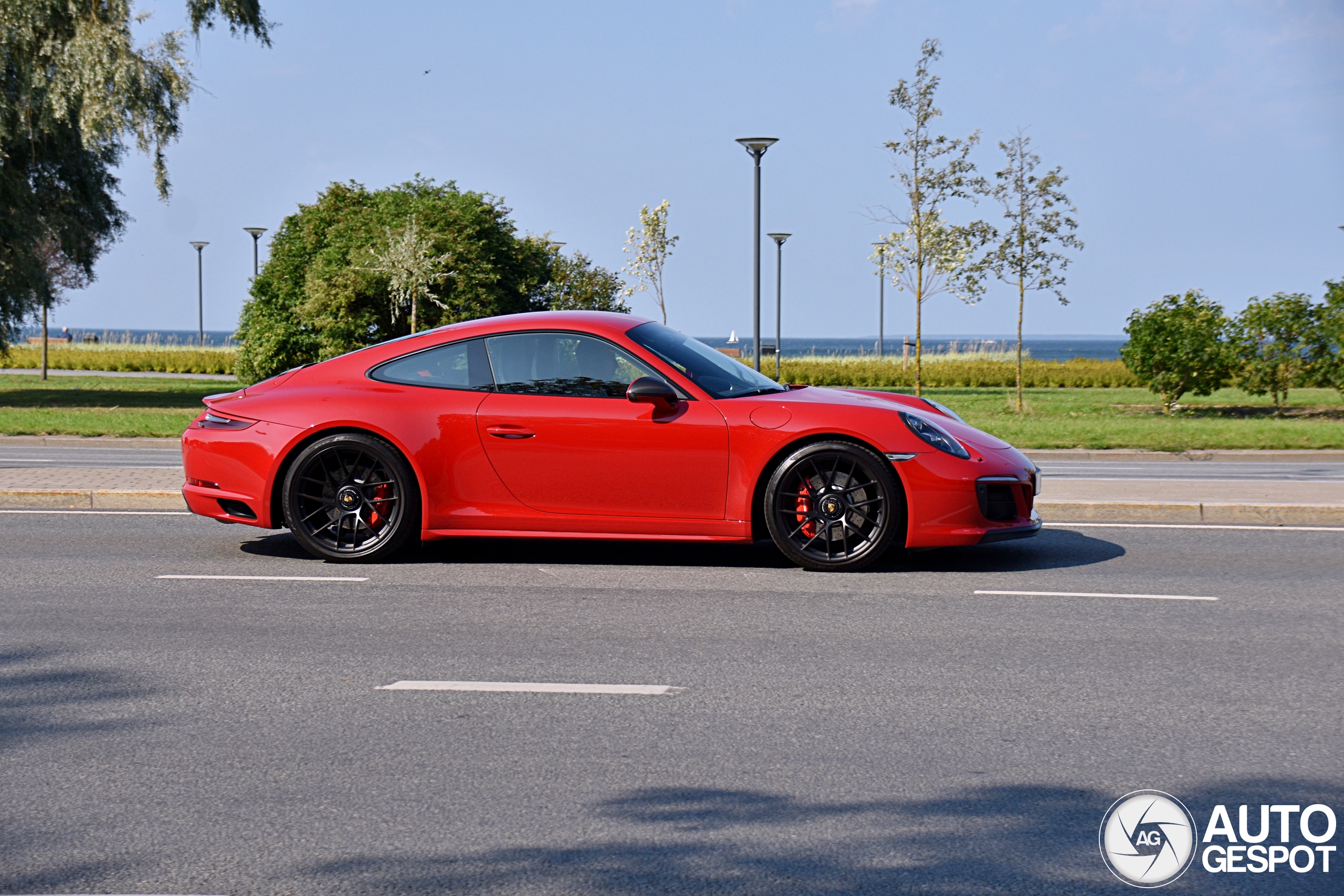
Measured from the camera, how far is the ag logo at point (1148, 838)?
3.24 m

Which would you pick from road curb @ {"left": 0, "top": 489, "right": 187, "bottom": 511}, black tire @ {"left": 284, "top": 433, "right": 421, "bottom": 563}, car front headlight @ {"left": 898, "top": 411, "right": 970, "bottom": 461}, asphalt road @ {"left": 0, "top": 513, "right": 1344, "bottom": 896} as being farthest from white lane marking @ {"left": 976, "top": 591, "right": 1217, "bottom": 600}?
road curb @ {"left": 0, "top": 489, "right": 187, "bottom": 511}

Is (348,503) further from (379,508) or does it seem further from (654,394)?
(654,394)

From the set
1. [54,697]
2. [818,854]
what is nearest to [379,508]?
[54,697]

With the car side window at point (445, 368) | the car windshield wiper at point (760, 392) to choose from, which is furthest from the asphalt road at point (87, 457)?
the car windshield wiper at point (760, 392)

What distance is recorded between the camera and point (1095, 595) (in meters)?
6.72

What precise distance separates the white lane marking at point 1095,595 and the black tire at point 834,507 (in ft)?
2.45

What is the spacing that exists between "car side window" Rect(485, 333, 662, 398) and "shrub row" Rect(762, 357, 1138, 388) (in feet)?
93.4

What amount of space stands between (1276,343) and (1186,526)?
1570cm

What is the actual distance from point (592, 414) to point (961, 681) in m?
3.12

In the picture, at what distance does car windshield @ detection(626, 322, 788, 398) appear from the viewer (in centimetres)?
754

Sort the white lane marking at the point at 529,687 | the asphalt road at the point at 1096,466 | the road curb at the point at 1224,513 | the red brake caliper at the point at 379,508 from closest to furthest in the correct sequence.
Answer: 1. the white lane marking at the point at 529,687
2. the red brake caliper at the point at 379,508
3. the road curb at the point at 1224,513
4. the asphalt road at the point at 1096,466

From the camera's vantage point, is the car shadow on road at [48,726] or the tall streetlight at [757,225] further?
the tall streetlight at [757,225]

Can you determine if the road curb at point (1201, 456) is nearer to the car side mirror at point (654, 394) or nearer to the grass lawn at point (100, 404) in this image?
the car side mirror at point (654, 394)

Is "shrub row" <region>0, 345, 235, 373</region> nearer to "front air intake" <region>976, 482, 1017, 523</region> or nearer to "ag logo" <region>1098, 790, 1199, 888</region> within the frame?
"front air intake" <region>976, 482, 1017, 523</region>
